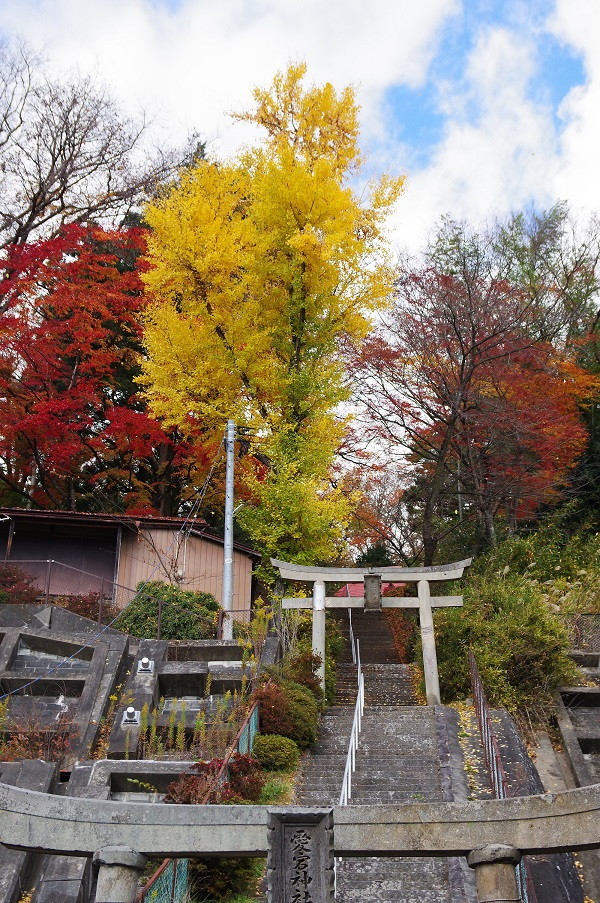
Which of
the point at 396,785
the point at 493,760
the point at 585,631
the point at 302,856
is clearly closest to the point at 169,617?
the point at 396,785

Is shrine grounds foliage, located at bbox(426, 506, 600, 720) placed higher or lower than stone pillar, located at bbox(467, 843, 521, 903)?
higher

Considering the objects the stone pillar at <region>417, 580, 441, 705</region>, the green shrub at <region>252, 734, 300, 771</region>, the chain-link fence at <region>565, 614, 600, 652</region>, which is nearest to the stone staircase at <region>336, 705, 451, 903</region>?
the stone pillar at <region>417, 580, 441, 705</region>

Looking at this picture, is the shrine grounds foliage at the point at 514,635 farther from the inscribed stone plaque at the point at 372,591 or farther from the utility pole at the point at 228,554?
the utility pole at the point at 228,554

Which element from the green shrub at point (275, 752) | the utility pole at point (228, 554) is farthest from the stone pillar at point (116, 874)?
the utility pole at point (228, 554)

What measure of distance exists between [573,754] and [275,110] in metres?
18.2

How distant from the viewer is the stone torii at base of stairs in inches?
643

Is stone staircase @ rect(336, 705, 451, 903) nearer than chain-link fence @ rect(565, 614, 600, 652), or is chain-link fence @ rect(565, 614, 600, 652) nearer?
stone staircase @ rect(336, 705, 451, 903)

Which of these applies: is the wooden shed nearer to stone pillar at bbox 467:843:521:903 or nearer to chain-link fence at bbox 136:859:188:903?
chain-link fence at bbox 136:859:188:903

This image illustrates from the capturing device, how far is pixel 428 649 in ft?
53.1

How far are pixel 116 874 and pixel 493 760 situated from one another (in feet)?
22.3

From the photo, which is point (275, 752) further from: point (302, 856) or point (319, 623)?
point (302, 856)

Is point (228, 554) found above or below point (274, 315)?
below

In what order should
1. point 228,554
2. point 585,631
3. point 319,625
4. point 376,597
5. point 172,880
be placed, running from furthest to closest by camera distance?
point 585,631
point 228,554
point 319,625
point 376,597
point 172,880

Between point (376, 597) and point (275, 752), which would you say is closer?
point (275, 752)
